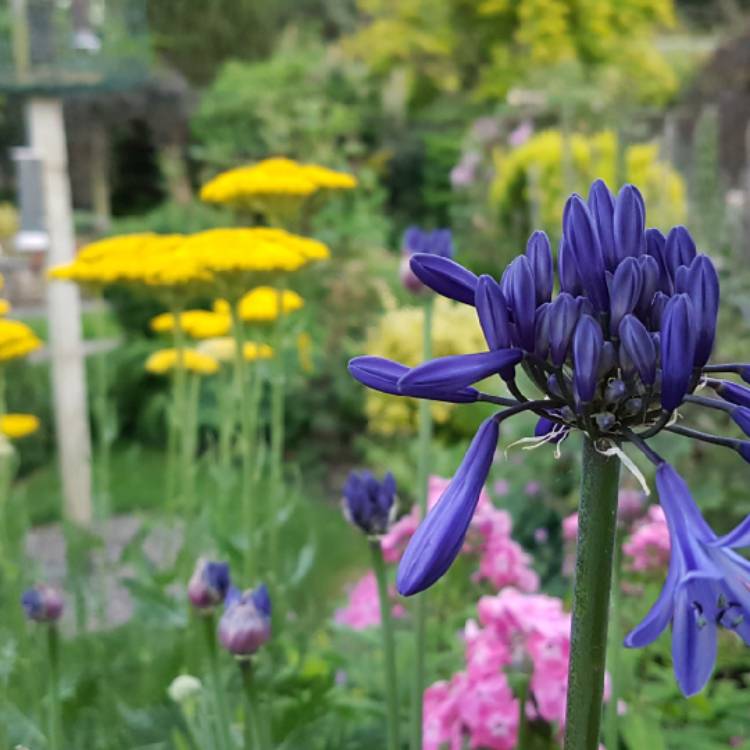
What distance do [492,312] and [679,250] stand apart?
0.13 metres

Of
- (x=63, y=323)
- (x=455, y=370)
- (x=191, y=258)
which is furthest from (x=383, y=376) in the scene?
(x=63, y=323)

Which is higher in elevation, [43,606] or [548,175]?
[548,175]

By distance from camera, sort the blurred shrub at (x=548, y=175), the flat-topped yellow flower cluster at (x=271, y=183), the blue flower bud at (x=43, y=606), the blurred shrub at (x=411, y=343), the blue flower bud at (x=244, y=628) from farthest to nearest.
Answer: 1. the blurred shrub at (x=548, y=175)
2. the blurred shrub at (x=411, y=343)
3. the flat-topped yellow flower cluster at (x=271, y=183)
4. the blue flower bud at (x=43, y=606)
5. the blue flower bud at (x=244, y=628)

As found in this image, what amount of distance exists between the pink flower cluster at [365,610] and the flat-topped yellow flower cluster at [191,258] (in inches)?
26.4

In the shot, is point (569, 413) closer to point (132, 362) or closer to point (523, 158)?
point (132, 362)

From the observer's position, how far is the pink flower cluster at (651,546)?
158 centimetres

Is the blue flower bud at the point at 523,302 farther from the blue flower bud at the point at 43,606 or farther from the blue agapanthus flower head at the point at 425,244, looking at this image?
the blue agapanthus flower head at the point at 425,244

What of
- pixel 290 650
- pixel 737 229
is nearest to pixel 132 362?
pixel 737 229

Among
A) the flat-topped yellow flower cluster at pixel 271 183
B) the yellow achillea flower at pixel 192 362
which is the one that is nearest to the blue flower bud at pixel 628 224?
the flat-topped yellow flower cluster at pixel 271 183

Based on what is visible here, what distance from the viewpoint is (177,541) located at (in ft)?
15.4

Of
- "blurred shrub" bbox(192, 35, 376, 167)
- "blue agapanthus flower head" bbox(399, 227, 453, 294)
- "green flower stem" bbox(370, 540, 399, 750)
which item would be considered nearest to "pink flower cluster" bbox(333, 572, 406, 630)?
"blue agapanthus flower head" bbox(399, 227, 453, 294)

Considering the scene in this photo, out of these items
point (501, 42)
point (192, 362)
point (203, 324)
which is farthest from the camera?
point (501, 42)

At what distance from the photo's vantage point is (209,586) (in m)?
1.16

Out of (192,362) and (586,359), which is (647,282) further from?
(192,362)
